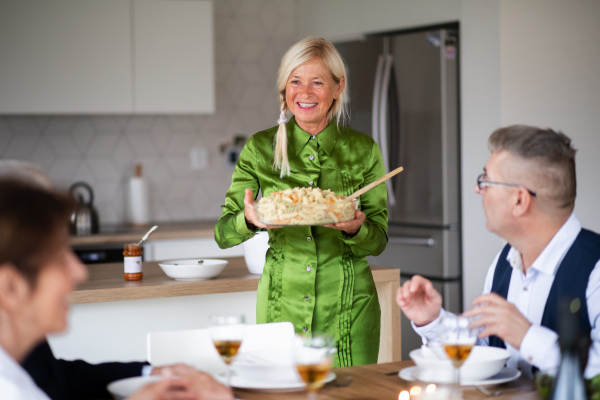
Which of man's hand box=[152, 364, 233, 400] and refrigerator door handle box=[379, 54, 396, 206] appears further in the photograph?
refrigerator door handle box=[379, 54, 396, 206]

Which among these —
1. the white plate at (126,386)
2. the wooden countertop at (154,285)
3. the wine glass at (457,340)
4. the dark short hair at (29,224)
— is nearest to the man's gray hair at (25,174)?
the dark short hair at (29,224)

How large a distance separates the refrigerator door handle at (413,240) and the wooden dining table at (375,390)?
2.69m

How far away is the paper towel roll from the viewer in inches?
187

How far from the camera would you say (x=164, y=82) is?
456 centimetres

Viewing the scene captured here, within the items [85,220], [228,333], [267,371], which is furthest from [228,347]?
[85,220]

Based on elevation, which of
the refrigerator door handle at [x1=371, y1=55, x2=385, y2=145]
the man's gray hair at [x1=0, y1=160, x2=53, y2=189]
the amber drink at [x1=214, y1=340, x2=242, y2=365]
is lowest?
the amber drink at [x1=214, y1=340, x2=242, y2=365]

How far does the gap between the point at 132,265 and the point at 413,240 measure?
6.71 ft

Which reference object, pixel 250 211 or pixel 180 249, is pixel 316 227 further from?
pixel 180 249

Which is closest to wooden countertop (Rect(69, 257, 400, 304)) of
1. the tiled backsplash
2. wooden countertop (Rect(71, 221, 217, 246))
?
wooden countertop (Rect(71, 221, 217, 246))

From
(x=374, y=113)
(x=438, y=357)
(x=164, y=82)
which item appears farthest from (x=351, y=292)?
(x=164, y=82)

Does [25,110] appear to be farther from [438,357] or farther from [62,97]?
[438,357]

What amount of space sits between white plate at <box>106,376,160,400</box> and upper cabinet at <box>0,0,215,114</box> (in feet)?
10.1

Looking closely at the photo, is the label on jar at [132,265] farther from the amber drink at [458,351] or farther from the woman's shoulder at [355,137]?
the amber drink at [458,351]

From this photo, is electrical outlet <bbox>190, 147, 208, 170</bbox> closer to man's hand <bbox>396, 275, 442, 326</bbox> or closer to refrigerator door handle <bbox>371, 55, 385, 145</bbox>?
refrigerator door handle <bbox>371, 55, 385, 145</bbox>
